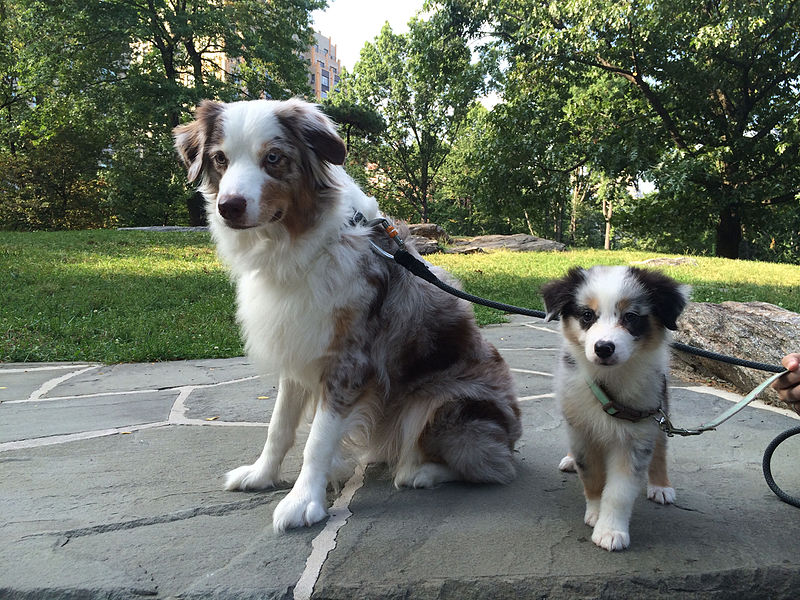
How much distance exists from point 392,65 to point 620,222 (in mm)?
18660

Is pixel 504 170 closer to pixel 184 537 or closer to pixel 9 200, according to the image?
pixel 184 537

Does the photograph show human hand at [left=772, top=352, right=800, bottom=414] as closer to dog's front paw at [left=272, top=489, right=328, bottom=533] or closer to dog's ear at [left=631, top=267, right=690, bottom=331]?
dog's ear at [left=631, top=267, right=690, bottom=331]

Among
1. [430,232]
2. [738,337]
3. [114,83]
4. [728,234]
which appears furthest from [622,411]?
[114,83]

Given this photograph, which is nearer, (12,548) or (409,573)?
(409,573)

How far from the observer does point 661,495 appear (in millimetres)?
2795

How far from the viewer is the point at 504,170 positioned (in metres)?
15.9

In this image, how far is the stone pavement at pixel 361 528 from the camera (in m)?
2.14

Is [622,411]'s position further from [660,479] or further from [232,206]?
[232,206]

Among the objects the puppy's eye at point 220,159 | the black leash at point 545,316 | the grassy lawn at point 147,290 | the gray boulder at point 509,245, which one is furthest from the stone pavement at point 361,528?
the gray boulder at point 509,245

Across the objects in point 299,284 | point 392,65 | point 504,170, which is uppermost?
point 392,65

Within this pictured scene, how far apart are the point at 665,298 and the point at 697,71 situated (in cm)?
1876

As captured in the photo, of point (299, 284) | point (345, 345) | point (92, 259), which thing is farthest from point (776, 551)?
point (92, 259)

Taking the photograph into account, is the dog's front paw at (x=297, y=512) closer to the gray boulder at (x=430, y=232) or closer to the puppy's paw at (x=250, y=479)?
the puppy's paw at (x=250, y=479)

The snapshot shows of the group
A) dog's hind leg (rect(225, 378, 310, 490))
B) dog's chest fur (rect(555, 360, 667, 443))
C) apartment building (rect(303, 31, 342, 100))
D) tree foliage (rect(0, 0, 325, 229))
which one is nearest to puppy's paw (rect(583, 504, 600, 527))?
dog's chest fur (rect(555, 360, 667, 443))
